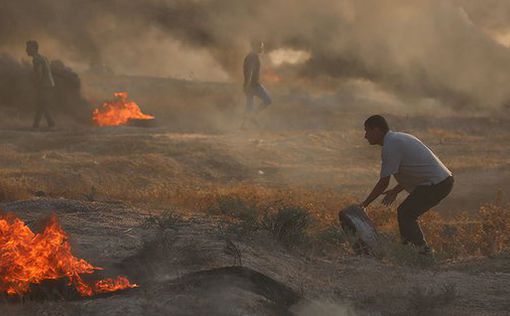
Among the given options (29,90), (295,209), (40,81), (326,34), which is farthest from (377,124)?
(326,34)

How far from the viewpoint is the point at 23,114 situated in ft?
63.7

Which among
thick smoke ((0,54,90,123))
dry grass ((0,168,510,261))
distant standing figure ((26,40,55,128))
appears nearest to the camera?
dry grass ((0,168,510,261))

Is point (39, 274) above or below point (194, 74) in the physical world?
below

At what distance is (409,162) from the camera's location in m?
6.49

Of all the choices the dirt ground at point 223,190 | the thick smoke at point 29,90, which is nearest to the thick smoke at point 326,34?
the thick smoke at point 29,90

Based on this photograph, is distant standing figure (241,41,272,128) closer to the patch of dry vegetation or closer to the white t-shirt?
the patch of dry vegetation

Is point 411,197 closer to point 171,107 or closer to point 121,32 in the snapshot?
point 121,32

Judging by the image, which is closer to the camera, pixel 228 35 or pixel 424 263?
pixel 424 263

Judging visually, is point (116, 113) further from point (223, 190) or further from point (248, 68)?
point (223, 190)

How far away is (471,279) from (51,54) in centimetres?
1753

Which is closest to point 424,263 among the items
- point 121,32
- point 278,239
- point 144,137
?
point 278,239

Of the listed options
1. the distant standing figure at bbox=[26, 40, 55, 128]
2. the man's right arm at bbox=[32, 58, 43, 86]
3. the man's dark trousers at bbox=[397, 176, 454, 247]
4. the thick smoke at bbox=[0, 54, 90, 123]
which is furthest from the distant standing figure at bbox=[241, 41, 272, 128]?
the man's dark trousers at bbox=[397, 176, 454, 247]

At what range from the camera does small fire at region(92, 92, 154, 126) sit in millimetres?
19594

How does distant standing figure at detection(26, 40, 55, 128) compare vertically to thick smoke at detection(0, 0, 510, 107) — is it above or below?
below
